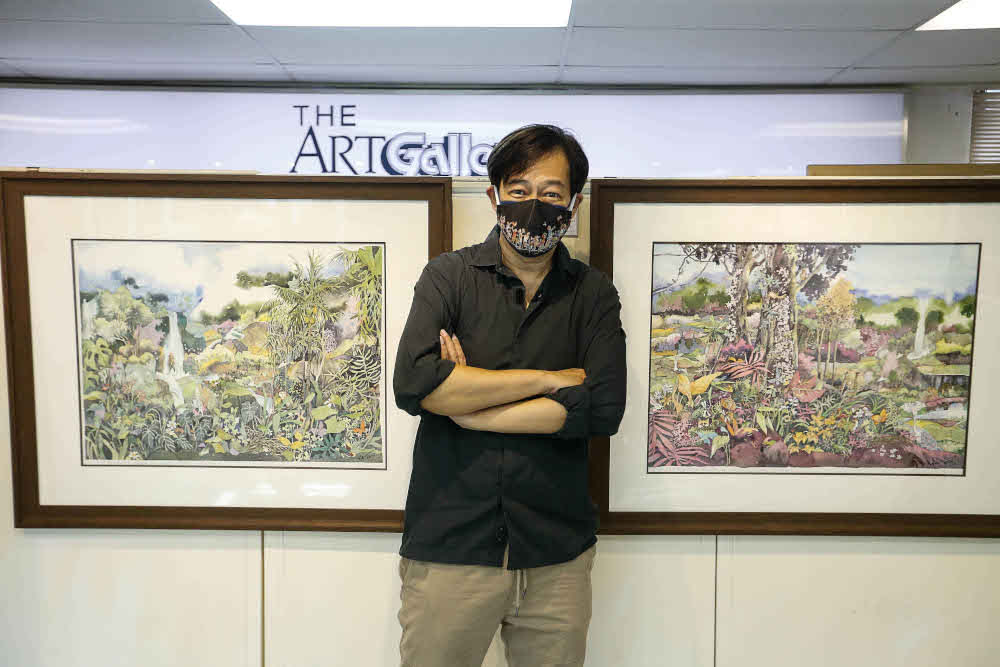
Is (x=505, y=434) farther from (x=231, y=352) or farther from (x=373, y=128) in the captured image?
(x=373, y=128)

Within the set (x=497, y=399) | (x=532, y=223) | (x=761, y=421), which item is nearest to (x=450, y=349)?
(x=497, y=399)

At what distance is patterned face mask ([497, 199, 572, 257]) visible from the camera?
1271 millimetres

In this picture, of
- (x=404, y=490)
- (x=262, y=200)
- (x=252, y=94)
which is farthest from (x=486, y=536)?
(x=252, y=94)

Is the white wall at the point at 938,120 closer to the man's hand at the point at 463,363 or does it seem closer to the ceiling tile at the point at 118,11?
the man's hand at the point at 463,363

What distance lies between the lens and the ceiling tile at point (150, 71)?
3.65 meters

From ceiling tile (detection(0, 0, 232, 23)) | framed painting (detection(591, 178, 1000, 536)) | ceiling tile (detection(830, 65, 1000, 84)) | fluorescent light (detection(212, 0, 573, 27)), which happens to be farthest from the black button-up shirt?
ceiling tile (detection(830, 65, 1000, 84))

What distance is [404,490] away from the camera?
1644 mm

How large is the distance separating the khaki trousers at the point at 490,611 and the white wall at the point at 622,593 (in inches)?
12.3

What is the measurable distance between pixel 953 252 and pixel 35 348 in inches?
96.3

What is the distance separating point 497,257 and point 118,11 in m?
2.78

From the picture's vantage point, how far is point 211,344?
1605 millimetres

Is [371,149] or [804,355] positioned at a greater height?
[371,149]

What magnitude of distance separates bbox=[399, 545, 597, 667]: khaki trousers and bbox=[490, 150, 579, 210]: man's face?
0.80 meters

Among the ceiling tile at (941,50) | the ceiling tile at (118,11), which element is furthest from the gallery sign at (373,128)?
the ceiling tile at (118,11)
